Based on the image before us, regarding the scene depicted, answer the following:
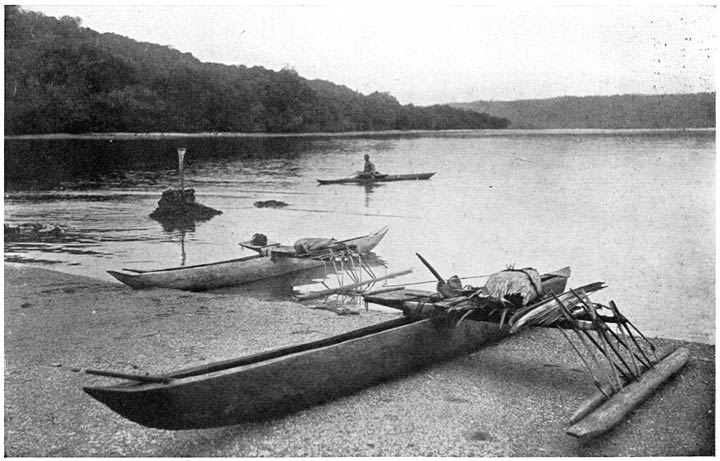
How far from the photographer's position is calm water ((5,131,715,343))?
44.3 ft

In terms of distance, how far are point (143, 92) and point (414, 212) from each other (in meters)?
10.2

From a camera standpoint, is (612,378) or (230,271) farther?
(230,271)

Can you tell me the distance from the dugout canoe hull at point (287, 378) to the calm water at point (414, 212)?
4716 millimetres

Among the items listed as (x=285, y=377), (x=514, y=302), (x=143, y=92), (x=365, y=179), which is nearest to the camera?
(x=285, y=377)

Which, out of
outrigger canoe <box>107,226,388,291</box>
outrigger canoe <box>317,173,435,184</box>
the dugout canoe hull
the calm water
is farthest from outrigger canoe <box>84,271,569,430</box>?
outrigger canoe <box>317,173,435,184</box>

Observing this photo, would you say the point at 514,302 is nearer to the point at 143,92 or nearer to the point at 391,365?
the point at 391,365

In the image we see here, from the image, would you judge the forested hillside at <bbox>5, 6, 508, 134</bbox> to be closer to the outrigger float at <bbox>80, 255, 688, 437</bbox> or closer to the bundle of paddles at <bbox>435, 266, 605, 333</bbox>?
the outrigger float at <bbox>80, 255, 688, 437</bbox>

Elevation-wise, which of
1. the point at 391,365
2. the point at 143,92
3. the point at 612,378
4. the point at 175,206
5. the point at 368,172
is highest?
the point at 143,92

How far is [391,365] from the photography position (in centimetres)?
553

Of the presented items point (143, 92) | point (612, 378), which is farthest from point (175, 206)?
point (612, 378)

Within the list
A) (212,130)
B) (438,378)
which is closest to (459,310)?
(438,378)

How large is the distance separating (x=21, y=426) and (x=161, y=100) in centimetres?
1077

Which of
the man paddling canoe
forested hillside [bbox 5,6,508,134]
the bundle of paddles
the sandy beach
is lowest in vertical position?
the sandy beach

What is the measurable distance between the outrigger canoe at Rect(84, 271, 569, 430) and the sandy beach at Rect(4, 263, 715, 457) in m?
0.18
